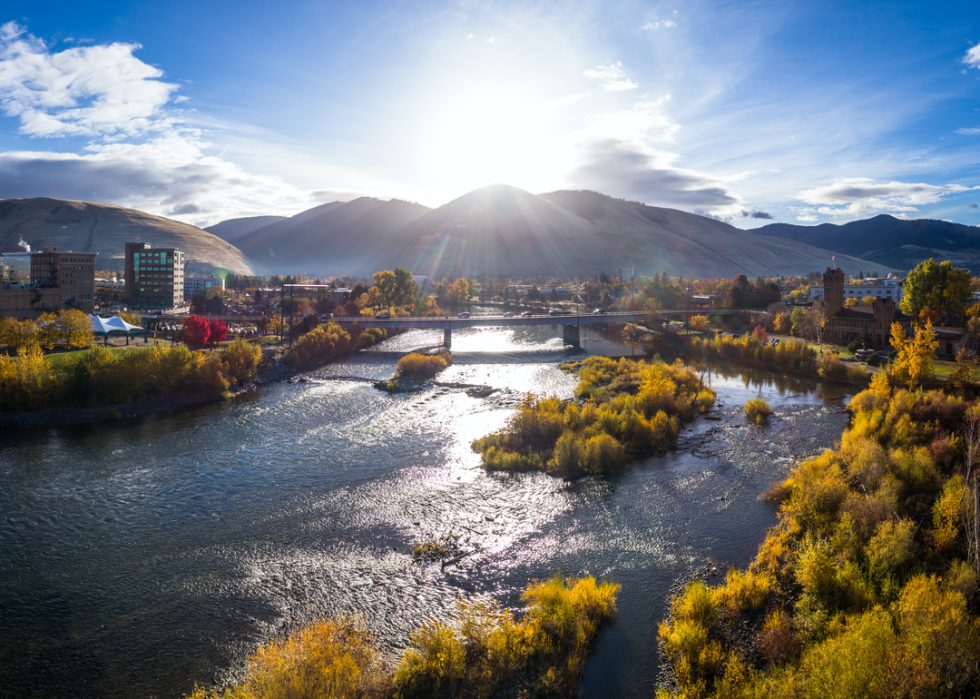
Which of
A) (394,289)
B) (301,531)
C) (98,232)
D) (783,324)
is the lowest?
(301,531)

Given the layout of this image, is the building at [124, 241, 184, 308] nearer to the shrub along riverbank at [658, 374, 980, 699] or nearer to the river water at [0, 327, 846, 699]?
the river water at [0, 327, 846, 699]

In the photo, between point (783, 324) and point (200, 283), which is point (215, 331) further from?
point (200, 283)

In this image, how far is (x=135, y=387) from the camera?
3262 cm

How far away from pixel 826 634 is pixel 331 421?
25424 millimetres

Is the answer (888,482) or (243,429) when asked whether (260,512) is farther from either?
(888,482)

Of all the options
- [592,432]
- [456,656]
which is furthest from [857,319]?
[456,656]

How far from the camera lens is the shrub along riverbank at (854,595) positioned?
28.6ft

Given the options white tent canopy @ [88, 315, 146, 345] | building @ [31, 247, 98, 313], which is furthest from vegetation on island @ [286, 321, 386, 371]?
building @ [31, 247, 98, 313]

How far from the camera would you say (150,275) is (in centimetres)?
8588

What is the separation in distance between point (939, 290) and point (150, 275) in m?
103

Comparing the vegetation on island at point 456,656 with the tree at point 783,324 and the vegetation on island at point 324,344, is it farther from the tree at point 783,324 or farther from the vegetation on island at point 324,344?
the tree at point 783,324

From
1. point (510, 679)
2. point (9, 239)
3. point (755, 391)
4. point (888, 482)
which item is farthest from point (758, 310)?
point (9, 239)

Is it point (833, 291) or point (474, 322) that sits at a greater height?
point (833, 291)

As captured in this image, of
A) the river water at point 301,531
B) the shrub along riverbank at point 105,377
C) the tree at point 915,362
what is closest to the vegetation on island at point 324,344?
the shrub along riverbank at point 105,377
